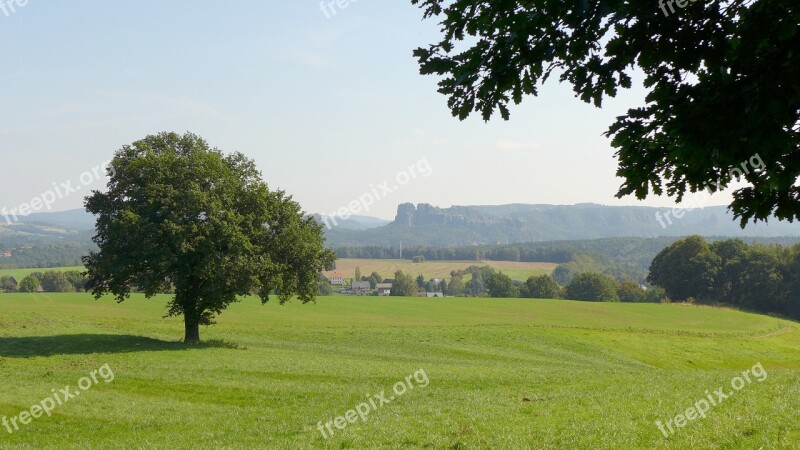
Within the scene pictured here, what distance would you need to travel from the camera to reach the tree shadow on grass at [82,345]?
38344 millimetres

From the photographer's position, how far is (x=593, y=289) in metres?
143

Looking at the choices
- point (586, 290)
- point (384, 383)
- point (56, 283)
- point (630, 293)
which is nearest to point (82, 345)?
point (384, 383)

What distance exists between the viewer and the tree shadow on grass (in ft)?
126

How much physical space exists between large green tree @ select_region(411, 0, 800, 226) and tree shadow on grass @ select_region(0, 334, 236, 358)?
3892cm

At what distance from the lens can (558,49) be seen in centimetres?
738

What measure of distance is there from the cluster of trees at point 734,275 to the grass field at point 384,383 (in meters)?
48.8

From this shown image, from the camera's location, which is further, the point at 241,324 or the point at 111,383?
the point at 241,324

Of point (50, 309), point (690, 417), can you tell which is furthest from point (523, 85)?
point (50, 309)

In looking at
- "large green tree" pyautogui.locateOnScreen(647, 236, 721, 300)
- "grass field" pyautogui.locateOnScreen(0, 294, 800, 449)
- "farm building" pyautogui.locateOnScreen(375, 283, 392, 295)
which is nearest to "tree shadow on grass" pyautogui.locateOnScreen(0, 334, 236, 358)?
"grass field" pyautogui.locateOnScreen(0, 294, 800, 449)

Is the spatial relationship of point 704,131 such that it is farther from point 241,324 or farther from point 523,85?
point 241,324

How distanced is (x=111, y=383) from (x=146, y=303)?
57223 millimetres

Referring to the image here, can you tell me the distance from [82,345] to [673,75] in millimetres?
44096

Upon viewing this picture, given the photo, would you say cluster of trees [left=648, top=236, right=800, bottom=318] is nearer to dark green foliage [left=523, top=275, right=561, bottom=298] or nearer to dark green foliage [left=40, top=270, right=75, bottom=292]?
dark green foliage [left=523, top=275, right=561, bottom=298]

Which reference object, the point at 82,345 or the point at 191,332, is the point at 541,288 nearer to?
the point at 191,332
